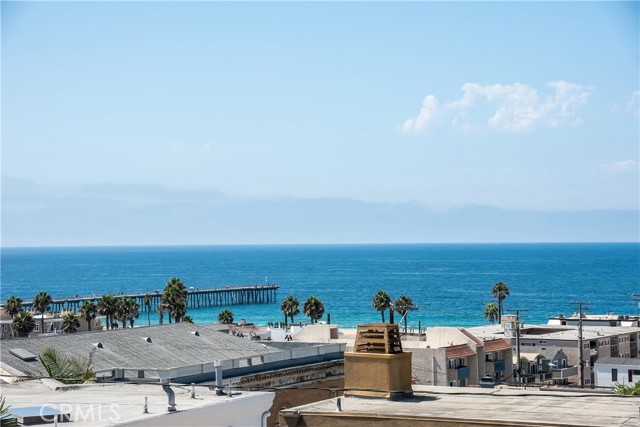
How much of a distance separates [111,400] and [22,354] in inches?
763

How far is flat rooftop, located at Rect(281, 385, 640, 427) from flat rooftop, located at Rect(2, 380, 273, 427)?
1972 millimetres

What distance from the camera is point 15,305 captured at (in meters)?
103

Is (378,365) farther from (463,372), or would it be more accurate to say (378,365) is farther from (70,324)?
(70,324)

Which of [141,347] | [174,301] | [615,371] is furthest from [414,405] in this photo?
[174,301]

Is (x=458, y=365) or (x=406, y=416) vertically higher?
(x=406, y=416)

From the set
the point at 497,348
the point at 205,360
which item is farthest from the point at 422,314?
the point at 205,360

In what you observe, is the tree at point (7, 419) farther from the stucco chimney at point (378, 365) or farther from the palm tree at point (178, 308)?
the palm tree at point (178, 308)

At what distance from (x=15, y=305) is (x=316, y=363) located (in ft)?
236

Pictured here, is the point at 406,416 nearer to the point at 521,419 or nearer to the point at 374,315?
the point at 521,419

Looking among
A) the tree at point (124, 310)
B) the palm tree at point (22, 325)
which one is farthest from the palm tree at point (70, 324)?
the tree at point (124, 310)

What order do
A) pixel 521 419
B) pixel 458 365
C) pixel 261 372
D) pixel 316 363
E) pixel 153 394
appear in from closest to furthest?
pixel 521 419 < pixel 153 394 < pixel 261 372 < pixel 316 363 < pixel 458 365

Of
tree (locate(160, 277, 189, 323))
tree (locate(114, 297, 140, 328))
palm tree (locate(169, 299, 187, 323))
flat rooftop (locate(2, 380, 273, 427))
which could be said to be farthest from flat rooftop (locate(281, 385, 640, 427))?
tree (locate(160, 277, 189, 323))

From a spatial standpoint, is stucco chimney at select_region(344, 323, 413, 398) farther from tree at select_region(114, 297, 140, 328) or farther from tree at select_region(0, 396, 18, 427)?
tree at select_region(114, 297, 140, 328)

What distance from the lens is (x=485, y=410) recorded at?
18297 millimetres
